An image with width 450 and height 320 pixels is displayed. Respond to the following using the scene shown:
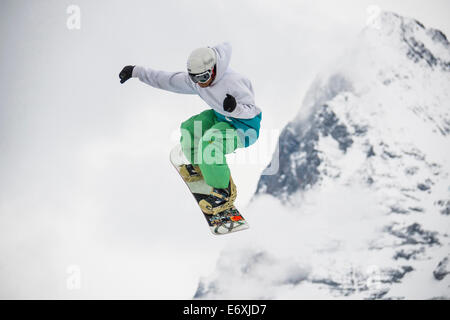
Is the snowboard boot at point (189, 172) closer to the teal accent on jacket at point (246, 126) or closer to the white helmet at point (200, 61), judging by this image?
the teal accent on jacket at point (246, 126)

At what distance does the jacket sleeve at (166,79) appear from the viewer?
4.80 m

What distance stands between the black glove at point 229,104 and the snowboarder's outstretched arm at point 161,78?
596mm

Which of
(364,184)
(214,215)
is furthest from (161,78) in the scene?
(364,184)

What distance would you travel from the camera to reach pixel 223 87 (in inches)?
177

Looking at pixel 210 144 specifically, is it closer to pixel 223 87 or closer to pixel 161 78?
pixel 223 87

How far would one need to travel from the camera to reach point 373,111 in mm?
67062

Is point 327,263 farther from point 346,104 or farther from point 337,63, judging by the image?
point 337,63

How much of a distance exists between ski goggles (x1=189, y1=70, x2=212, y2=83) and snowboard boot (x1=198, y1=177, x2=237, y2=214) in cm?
106

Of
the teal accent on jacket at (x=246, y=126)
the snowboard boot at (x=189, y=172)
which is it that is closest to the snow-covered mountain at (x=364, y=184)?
the snowboard boot at (x=189, y=172)

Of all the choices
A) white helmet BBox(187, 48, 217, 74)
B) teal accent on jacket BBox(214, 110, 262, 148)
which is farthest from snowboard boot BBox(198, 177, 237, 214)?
white helmet BBox(187, 48, 217, 74)

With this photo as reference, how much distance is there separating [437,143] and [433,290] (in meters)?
16.6

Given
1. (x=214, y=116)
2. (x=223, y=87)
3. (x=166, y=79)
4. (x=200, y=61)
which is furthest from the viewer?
(x=214, y=116)

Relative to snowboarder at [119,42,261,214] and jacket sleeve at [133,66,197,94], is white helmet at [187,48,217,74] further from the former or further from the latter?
jacket sleeve at [133,66,197,94]

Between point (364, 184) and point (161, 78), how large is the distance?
61.2 m
